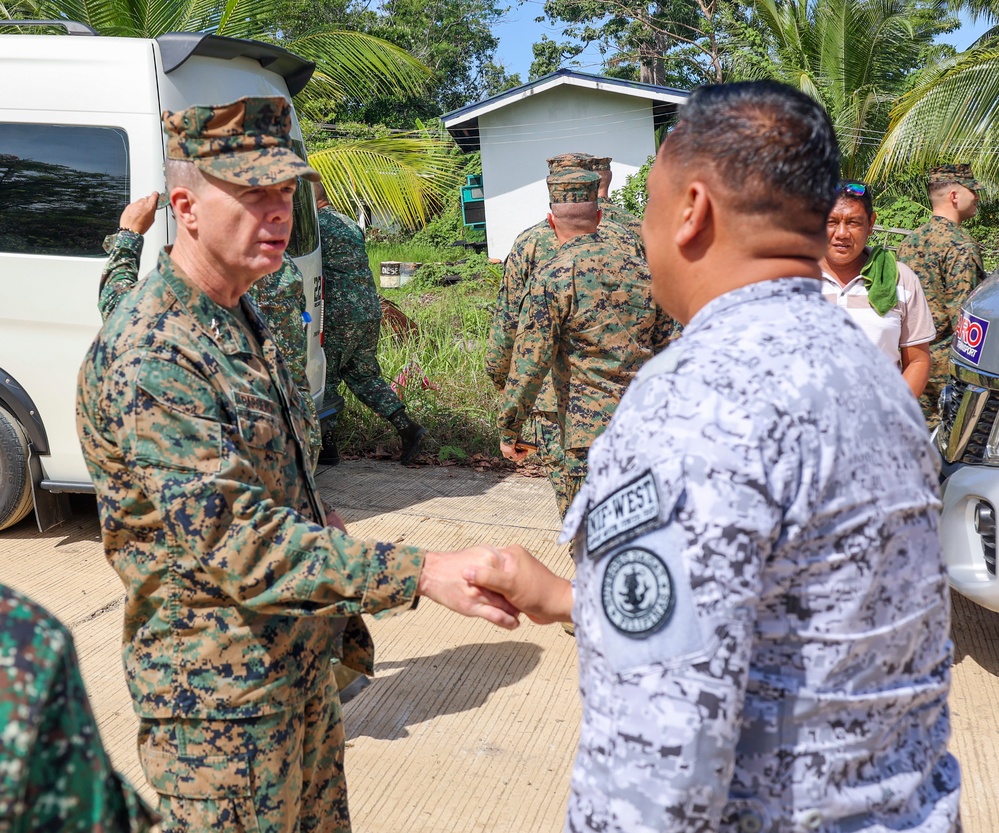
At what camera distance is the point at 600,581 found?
1.33m

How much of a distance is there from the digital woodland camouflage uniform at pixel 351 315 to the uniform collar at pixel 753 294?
577cm

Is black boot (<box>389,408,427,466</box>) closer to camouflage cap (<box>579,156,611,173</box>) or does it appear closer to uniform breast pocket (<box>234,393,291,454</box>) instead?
camouflage cap (<box>579,156,611,173</box>)

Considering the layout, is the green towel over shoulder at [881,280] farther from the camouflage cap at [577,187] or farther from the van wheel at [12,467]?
the van wheel at [12,467]

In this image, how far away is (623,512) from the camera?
1.29 m

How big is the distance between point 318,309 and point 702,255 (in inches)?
198

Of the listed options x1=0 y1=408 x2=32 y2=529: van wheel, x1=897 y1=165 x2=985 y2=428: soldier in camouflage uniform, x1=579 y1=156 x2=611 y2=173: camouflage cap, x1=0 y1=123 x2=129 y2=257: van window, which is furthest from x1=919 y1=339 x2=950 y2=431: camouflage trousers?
x1=0 y1=408 x2=32 y2=529: van wheel

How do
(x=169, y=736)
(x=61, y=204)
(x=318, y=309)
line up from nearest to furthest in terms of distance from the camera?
(x=169, y=736)
(x=61, y=204)
(x=318, y=309)

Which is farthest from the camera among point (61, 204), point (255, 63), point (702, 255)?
point (255, 63)

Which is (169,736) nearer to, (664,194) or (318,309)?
(664,194)

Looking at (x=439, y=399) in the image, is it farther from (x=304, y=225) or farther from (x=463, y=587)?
(x=463, y=587)

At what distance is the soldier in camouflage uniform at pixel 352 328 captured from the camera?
7.13 meters

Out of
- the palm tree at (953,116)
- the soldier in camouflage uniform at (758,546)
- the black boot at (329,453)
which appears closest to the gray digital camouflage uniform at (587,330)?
the black boot at (329,453)

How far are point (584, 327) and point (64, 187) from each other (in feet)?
9.27

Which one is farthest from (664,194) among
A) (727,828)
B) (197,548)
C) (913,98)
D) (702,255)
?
(913,98)
